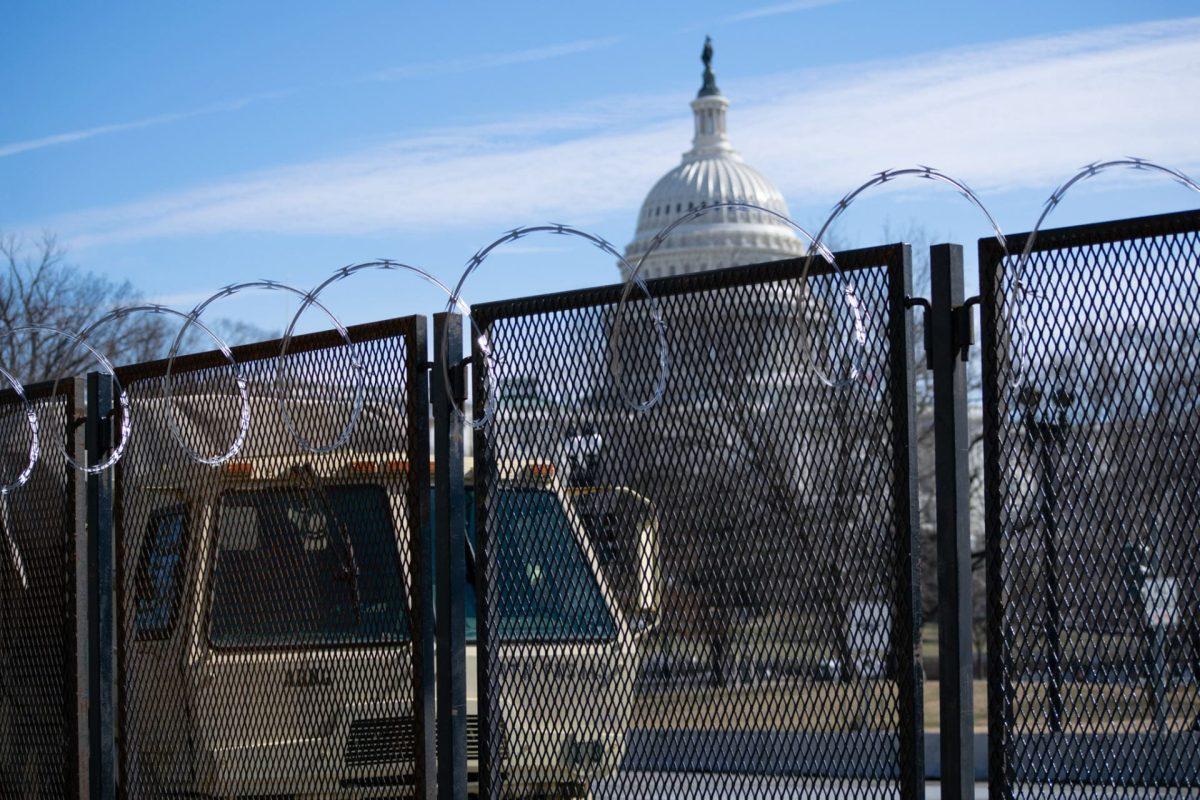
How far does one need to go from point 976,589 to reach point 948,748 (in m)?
42.4

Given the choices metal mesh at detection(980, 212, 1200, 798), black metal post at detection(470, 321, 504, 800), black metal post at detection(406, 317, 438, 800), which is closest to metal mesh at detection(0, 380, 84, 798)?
black metal post at detection(406, 317, 438, 800)

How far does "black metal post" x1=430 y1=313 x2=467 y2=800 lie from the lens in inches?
190

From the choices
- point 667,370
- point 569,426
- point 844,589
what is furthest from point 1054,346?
point 569,426

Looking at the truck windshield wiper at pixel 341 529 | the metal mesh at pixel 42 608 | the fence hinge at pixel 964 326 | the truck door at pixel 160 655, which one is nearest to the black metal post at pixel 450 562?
the truck windshield wiper at pixel 341 529

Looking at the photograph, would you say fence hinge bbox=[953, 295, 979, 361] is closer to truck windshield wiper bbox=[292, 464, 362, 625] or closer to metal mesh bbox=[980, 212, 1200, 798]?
metal mesh bbox=[980, 212, 1200, 798]

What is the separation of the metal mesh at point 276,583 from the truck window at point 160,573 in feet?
0.03

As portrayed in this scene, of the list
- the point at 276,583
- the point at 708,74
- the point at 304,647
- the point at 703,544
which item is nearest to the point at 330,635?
the point at 304,647

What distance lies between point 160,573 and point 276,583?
0.88 m

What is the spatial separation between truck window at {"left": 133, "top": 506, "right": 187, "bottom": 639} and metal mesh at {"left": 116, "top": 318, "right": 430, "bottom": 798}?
10 millimetres

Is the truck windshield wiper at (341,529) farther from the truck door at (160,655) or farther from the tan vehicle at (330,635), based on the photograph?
the truck door at (160,655)

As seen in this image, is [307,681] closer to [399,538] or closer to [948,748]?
[399,538]

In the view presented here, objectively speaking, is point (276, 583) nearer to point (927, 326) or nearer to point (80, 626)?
point (80, 626)

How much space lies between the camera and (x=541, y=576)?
4.68 meters

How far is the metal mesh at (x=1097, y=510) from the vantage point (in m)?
3.41
